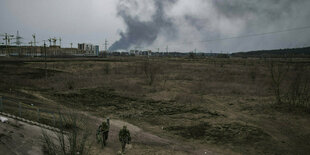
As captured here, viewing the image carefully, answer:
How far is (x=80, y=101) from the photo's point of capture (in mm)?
19188

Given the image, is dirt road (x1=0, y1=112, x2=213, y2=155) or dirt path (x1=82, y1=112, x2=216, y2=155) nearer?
dirt road (x1=0, y1=112, x2=213, y2=155)

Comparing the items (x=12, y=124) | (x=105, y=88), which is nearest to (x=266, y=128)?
(x=12, y=124)

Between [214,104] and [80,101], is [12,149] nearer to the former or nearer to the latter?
[80,101]

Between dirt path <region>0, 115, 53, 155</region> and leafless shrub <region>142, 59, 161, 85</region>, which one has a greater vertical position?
leafless shrub <region>142, 59, 161, 85</region>

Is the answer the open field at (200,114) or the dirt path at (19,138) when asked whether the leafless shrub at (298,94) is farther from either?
the dirt path at (19,138)

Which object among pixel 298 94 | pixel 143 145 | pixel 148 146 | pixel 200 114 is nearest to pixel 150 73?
pixel 200 114

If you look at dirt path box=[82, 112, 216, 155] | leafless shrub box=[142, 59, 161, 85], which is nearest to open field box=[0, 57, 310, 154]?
dirt path box=[82, 112, 216, 155]

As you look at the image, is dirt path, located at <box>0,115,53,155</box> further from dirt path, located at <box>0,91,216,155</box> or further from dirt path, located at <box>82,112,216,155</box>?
dirt path, located at <box>82,112,216,155</box>

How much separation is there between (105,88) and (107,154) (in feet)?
55.8

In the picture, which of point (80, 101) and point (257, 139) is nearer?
point (257, 139)

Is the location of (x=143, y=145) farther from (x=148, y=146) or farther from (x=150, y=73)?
(x=150, y=73)

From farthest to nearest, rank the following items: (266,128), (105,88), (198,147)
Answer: (105,88)
(266,128)
(198,147)

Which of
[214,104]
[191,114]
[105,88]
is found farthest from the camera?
[105,88]

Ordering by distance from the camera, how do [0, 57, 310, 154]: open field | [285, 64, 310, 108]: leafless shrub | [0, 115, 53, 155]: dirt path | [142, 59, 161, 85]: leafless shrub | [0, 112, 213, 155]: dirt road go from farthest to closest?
[142, 59, 161, 85]: leafless shrub < [285, 64, 310, 108]: leafless shrub < [0, 57, 310, 154]: open field < [0, 112, 213, 155]: dirt road < [0, 115, 53, 155]: dirt path
